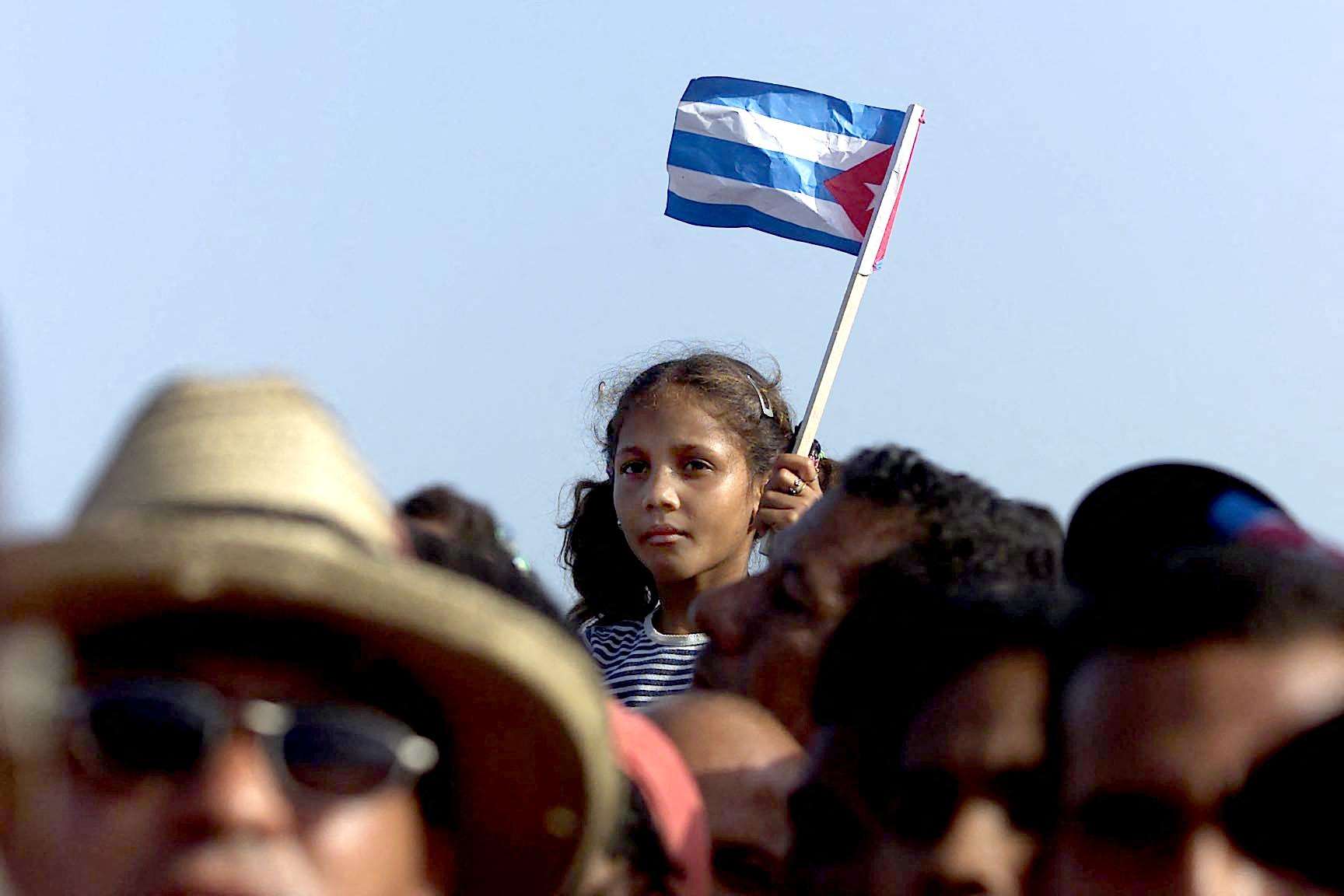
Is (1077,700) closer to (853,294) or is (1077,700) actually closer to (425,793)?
(425,793)

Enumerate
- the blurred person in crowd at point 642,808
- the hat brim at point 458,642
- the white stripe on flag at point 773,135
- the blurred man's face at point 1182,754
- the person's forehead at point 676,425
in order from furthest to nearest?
the white stripe on flag at point 773,135 → the person's forehead at point 676,425 → the blurred person in crowd at point 642,808 → the blurred man's face at point 1182,754 → the hat brim at point 458,642

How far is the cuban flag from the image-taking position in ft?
25.7

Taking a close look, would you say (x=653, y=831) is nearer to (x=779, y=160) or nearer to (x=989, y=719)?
(x=989, y=719)

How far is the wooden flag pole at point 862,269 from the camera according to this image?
6.04 meters

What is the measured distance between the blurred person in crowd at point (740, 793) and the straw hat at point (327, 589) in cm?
79

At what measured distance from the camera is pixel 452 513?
3461mm

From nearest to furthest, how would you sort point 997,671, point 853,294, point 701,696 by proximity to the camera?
1. point 997,671
2. point 701,696
3. point 853,294

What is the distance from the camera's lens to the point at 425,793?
1.76 meters

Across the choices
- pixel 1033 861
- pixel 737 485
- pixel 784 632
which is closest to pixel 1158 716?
pixel 1033 861

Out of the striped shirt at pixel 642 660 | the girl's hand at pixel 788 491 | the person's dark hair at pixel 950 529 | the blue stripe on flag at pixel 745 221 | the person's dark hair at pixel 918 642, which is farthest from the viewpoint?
the blue stripe on flag at pixel 745 221

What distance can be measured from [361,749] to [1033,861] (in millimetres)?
917

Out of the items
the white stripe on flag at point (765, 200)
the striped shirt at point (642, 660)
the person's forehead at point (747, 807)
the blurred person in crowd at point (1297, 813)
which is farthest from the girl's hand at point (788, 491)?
the blurred person in crowd at point (1297, 813)

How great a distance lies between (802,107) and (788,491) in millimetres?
3518

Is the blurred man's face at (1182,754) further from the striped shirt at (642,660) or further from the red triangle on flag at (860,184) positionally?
the red triangle on flag at (860,184)
